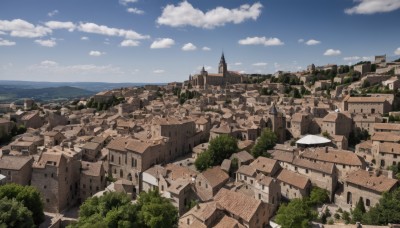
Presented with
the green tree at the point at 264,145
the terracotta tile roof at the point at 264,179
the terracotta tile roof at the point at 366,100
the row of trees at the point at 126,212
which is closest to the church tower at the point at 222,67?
the terracotta tile roof at the point at 366,100

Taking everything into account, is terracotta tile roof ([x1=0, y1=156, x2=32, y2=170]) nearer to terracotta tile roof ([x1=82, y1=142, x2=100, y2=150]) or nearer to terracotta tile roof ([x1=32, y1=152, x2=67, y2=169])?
terracotta tile roof ([x1=32, y1=152, x2=67, y2=169])

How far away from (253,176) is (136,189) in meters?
18.1

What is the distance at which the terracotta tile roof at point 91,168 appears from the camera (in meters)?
46.2

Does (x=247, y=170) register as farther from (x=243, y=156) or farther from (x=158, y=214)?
(x=158, y=214)

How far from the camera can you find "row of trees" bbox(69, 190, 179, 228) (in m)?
32.5

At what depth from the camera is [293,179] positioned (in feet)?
133

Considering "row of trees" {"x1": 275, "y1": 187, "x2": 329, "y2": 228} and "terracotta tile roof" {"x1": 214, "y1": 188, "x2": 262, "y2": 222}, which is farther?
"terracotta tile roof" {"x1": 214, "y1": 188, "x2": 262, "y2": 222}

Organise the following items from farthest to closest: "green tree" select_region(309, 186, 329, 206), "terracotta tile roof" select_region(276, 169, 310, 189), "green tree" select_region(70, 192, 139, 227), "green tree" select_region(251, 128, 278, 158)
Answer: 1. "green tree" select_region(251, 128, 278, 158)
2. "terracotta tile roof" select_region(276, 169, 310, 189)
3. "green tree" select_region(309, 186, 329, 206)
4. "green tree" select_region(70, 192, 139, 227)

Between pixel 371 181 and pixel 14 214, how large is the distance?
138ft

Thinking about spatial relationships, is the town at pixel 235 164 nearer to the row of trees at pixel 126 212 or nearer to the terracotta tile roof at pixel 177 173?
the terracotta tile roof at pixel 177 173

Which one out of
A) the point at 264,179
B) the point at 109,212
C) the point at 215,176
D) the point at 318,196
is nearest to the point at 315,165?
the point at 318,196

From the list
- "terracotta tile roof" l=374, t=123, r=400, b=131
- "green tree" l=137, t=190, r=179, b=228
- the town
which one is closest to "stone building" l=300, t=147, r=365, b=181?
the town

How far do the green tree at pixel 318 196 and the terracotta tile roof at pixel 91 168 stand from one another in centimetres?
3080

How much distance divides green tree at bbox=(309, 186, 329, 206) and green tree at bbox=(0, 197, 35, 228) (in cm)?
3433
